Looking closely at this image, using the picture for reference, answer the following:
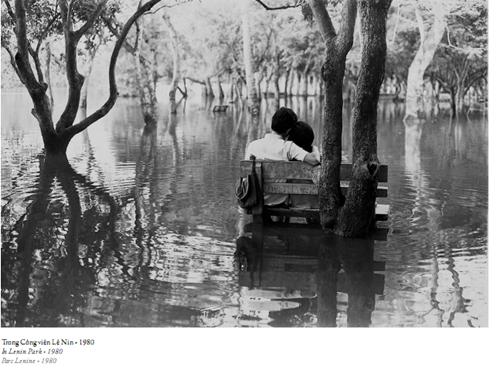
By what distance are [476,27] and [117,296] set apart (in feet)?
118

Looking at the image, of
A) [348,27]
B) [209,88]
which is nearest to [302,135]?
[348,27]

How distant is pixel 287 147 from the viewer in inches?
355

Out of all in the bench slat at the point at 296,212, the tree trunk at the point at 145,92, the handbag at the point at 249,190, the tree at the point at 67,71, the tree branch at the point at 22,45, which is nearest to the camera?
the handbag at the point at 249,190

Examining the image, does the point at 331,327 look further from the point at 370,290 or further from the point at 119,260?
the point at 119,260

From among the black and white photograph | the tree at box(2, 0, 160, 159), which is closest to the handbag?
the black and white photograph

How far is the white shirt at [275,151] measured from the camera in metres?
9.02

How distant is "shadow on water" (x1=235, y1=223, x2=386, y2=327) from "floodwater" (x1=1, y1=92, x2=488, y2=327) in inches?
0.7

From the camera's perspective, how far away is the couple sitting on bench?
29.4 feet

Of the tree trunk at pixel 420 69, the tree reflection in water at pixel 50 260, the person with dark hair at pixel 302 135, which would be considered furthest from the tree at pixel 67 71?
the tree trunk at pixel 420 69

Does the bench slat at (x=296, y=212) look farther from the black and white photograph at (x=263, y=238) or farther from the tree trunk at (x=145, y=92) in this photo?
the tree trunk at (x=145, y=92)

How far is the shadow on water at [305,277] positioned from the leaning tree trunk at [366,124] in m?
0.28

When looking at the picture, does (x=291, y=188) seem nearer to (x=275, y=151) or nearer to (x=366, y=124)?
(x=275, y=151)

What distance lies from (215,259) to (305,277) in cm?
105

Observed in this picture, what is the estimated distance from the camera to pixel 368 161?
26.8 feet
